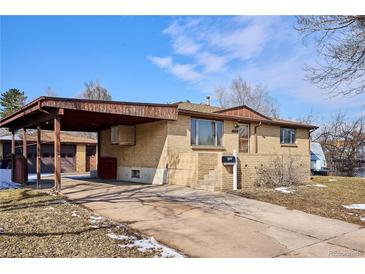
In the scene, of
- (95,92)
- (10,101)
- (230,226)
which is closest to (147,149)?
(230,226)

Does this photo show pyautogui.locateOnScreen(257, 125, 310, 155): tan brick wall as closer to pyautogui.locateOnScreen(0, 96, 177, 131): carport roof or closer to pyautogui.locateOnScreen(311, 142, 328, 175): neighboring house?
pyautogui.locateOnScreen(0, 96, 177, 131): carport roof

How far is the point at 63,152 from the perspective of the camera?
88.1ft

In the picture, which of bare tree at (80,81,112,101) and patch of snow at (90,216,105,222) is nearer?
patch of snow at (90,216,105,222)

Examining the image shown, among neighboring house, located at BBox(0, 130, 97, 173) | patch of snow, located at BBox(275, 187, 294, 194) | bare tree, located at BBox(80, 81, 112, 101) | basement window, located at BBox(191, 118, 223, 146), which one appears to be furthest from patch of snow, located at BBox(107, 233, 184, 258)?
bare tree, located at BBox(80, 81, 112, 101)

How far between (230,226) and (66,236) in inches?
123

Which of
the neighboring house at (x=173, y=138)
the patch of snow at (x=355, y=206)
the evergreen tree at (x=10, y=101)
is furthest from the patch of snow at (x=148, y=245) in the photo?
the evergreen tree at (x=10, y=101)

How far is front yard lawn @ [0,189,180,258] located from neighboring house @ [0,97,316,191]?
3.54 meters

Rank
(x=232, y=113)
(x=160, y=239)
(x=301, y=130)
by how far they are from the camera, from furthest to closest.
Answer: (x=301, y=130) → (x=232, y=113) → (x=160, y=239)

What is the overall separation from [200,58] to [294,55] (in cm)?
652

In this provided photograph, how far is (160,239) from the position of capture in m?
5.46

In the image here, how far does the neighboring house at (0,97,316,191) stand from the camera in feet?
37.0

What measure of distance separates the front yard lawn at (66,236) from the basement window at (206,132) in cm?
781
